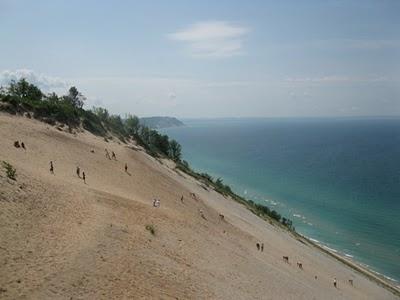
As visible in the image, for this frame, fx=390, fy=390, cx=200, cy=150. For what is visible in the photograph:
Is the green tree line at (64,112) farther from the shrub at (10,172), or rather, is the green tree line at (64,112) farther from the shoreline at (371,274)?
the shrub at (10,172)

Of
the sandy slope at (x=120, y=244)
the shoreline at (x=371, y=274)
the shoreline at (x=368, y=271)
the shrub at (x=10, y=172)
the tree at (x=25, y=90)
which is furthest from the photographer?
the tree at (x=25, y=90)

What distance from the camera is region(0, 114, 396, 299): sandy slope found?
19.0 m

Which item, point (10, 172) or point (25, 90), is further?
point (25, 90)

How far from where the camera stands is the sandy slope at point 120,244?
62.2ft

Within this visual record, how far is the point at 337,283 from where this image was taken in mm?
41438

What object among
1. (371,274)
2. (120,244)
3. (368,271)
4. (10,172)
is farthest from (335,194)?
(10,172)

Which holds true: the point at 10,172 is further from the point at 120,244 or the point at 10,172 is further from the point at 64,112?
the point at 64,112

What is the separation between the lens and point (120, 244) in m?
23.8

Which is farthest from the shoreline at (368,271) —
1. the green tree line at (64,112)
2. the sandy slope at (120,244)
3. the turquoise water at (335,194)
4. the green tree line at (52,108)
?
the green tree line at (52,108)

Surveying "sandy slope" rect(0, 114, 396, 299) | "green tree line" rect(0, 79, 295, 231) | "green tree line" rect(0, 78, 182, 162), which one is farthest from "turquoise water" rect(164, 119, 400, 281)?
"green tree line" rect(0, 78, 182, 162)

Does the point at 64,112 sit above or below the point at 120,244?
above

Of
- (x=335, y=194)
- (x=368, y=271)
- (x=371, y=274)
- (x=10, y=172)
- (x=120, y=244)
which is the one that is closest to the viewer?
(x=120, y=244)

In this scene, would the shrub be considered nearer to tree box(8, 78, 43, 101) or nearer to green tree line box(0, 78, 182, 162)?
green tree line box(0, 78, 182, 162)

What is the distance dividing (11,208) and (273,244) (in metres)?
31.2
